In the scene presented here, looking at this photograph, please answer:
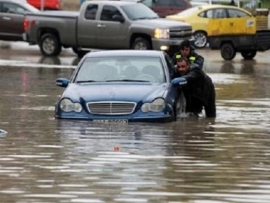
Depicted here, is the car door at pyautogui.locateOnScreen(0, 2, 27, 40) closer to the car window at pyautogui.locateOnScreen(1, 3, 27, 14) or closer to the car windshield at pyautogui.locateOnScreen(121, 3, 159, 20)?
the car window at pyautogui.locateOnScreen(1, 3, 27, 14)

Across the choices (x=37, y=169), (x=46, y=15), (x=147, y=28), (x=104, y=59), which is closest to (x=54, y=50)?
(x=46, y=15)

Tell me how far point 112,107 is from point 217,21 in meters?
22.1


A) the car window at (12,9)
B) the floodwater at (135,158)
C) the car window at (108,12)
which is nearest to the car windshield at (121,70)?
the floodwater at (135,158)

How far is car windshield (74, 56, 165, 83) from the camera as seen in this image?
18750 millimetres

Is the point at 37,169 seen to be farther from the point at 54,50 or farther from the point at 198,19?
the point at 198,19

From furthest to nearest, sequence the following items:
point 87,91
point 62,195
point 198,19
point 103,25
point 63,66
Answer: point 198,19, point 103,25, point 63,66, point 87,91, point 62,195

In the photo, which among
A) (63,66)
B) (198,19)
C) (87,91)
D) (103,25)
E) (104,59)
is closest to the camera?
(87,91)

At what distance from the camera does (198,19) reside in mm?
41688

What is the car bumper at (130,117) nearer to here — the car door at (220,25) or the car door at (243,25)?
the car door at (243,25)

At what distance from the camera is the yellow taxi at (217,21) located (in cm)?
3838

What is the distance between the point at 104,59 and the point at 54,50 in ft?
62.7

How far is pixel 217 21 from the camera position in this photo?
3916 cm

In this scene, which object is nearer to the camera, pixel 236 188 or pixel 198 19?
pixel 236 188

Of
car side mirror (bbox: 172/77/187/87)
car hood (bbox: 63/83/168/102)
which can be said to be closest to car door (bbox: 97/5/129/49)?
car side mirror (bbox: 172/77/187/87)
